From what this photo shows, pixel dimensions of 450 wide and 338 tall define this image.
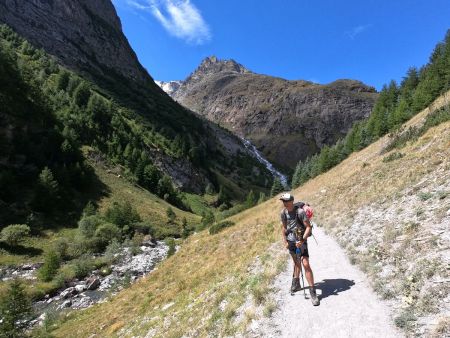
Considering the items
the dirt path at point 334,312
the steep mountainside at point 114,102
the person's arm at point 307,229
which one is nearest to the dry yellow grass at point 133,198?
the steep mountainside at point 114,102

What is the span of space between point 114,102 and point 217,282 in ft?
455

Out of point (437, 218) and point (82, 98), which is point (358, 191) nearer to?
point (437, 218)

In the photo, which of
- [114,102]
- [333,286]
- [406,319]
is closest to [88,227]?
[333,286]

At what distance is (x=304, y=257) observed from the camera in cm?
995

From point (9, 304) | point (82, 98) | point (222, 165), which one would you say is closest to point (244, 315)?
point (9, 304)

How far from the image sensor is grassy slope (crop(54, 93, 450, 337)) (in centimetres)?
1200

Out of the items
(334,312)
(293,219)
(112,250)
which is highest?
(293,219)

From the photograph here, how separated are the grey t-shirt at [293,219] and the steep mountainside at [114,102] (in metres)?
86.4

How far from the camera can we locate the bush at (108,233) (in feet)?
171

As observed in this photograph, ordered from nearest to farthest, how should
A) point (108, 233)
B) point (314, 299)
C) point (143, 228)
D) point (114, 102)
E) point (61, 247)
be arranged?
point (314, 299)
point (61, 247)
point (108, 233)
point (143, 228)
point (114, 102)

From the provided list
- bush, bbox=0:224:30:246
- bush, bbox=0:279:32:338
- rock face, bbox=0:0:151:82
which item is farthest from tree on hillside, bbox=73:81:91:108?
bush, bbox=0:279:32:338

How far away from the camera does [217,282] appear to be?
16609 millimetres

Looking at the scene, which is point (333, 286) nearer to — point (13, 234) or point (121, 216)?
point (13, 234)

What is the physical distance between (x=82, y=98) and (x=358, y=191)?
101699mm
